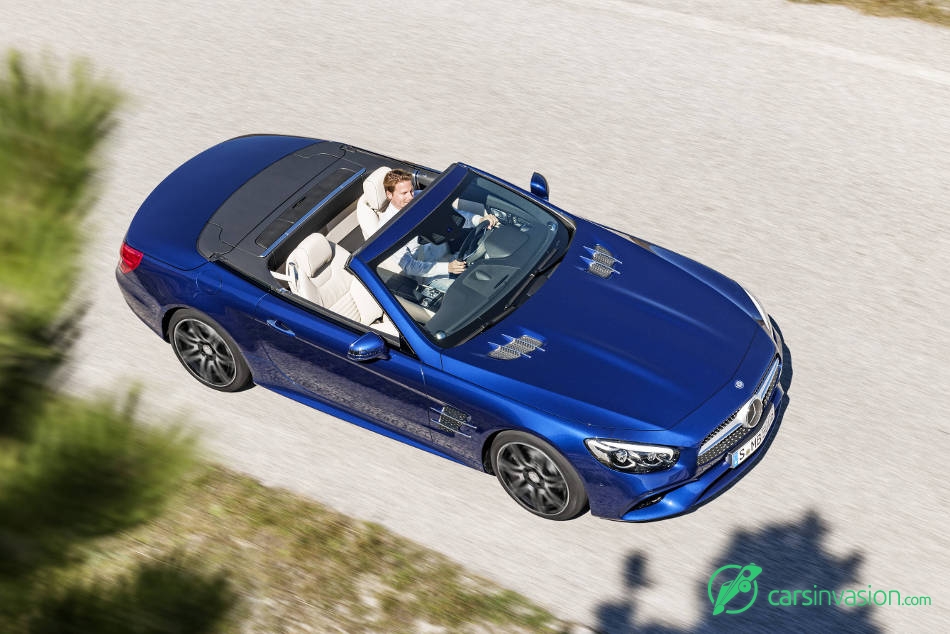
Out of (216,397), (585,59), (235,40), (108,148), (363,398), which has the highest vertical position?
(108,148)

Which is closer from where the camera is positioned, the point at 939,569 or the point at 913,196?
the point at 939,569

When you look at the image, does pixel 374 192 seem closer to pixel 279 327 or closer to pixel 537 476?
pixel 279 327

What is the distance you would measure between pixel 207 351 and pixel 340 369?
3.79 feet

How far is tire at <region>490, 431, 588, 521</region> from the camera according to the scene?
19.0ft

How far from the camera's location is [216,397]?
23.3 ft

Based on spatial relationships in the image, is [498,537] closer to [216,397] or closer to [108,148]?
[216,397]

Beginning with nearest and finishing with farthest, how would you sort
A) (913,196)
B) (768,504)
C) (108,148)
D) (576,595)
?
(108,148) < (576,595) < (768,504) < (913,196)

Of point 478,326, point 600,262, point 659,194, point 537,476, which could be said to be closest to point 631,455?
point 537,476

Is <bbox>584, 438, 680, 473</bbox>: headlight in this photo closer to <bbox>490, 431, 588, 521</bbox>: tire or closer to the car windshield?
<bbox>490, 431, 588, 521</bbox>: tire

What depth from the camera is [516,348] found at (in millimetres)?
6062

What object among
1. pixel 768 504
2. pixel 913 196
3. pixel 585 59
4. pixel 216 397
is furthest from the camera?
pixel 585 59

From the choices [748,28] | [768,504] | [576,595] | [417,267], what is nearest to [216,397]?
[417,267]

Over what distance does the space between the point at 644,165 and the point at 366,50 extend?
3.38m

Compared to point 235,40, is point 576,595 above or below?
below
